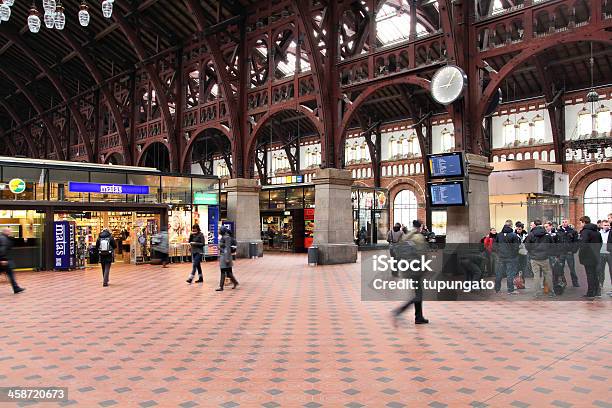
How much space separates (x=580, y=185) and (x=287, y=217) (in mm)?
14732

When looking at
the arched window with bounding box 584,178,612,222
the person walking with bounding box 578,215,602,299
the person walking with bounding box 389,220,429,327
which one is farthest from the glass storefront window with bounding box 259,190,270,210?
the person walking with bounding box 389,220,429,327

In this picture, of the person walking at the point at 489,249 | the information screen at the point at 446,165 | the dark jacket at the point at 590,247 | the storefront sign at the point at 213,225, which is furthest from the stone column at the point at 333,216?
the dark jacket at the point at 590,247

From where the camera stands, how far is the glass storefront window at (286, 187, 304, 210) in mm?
26906

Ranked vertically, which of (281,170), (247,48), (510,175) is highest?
(247,48)

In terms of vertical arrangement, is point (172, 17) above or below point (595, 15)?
above

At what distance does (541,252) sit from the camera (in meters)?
9.88

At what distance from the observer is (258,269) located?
1672 centimetres

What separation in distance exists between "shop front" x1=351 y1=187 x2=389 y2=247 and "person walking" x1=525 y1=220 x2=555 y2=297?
16398 millimetres

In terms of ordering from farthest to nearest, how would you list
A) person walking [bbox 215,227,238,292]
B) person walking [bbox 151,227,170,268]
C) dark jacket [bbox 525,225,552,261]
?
person walking [bbox 151,227,170,268] → person walking [bbox 215,227,238,292] → dark jacket [bbox 525,225,552,261]

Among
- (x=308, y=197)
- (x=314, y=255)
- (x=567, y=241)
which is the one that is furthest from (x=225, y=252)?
(x=308, y=197)

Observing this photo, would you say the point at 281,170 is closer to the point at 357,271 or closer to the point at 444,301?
the point at 357,271

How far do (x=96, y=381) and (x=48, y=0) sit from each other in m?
8.97

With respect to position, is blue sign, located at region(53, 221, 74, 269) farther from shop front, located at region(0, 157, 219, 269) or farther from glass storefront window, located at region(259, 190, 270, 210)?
glass storefront window, located at region(259, 190, 270, 210)

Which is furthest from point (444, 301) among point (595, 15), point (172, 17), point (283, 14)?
point (172, 17)
